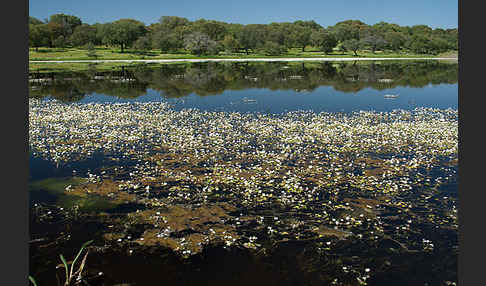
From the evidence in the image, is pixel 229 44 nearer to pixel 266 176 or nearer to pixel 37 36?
pixel 37 36

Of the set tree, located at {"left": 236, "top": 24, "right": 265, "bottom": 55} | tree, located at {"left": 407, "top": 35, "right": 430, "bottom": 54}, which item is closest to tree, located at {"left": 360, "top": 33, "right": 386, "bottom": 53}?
tree, located at {"left": 407, "top": 35, "right": 430, "bottom": 54}

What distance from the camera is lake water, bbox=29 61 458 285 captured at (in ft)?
29.8

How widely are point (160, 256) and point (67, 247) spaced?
2.91 m

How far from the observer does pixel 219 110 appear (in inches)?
1198

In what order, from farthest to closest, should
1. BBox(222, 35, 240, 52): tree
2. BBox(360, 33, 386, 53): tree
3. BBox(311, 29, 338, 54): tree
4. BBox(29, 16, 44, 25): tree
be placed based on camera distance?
BBox(29, 16, 44, 25): tree < BBox(360, 33, 386, 53): tree < BBox(311, 29, 338, 54): tree < BBox(222, 35, 240, 52): tree

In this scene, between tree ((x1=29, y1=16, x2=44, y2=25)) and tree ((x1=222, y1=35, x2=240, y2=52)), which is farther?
tree ((x1=29, y1=16, x2=44, y2=25))

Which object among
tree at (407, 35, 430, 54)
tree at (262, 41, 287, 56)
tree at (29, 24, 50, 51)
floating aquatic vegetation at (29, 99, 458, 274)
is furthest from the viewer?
tree at (407, 35, 430, 54)

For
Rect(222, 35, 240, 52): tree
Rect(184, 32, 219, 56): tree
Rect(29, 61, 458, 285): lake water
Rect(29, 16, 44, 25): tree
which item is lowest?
Rect(29, 61, 458, 285): lake water

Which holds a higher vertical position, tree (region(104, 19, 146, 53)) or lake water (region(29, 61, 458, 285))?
tree (region(104, 19, 146, 53))

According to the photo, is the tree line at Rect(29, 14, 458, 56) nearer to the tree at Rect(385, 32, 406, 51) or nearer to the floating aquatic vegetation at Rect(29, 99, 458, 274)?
the tree at Rect(385, 32, 406, 51)

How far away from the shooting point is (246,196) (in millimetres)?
13117

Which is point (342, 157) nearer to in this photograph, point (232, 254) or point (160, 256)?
point (232, 254)

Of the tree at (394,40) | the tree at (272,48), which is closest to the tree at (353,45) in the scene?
the tree at (394,40)

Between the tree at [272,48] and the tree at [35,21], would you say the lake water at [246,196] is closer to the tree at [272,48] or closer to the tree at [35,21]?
the tree at [272,48]
